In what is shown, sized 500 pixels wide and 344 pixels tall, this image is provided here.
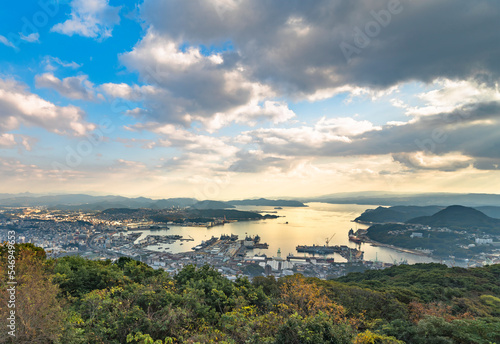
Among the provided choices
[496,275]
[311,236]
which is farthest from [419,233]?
[496,275]

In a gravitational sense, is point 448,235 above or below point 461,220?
below

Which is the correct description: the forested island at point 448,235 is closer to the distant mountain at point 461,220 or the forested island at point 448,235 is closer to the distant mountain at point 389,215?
the distant mountain at point 461,220

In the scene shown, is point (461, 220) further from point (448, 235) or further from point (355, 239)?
point (355, 239)

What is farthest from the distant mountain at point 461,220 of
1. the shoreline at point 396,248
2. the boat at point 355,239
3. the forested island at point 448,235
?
the boat at point 355,239

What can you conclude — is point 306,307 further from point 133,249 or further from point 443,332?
point 133,249

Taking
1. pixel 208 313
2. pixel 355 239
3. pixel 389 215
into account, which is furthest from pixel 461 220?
pixel 208 313

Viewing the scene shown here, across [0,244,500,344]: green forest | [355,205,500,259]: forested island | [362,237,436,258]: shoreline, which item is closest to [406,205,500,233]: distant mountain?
[355,205,500,259]: forested island
